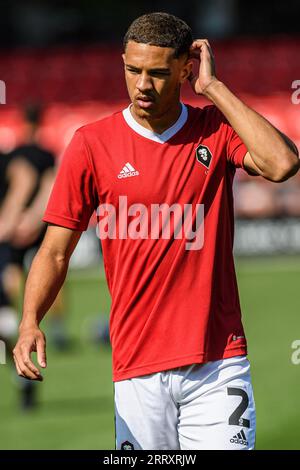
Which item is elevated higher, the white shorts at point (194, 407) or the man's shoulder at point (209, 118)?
the man's shoulder at point (209, 118)

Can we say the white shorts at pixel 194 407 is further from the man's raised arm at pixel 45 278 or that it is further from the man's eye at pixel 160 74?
the man's eye at pixel 160 74

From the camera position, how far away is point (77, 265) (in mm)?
19516

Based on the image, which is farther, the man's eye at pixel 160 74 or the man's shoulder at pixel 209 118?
the man's shoulder at pixel 209 118

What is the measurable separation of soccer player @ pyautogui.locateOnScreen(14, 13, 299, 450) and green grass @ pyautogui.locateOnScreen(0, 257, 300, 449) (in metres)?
3.11

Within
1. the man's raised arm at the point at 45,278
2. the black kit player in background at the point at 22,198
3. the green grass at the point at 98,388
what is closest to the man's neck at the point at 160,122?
the man's raised arm at the point at 45,278

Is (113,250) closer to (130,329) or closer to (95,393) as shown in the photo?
(130,329)

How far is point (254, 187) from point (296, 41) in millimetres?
9257

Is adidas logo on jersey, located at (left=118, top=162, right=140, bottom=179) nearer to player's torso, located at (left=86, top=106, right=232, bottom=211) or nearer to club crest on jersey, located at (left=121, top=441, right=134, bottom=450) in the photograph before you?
player's torso, located at (left=86, top=106, right=232, bottom=211)

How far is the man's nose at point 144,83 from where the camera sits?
4619 millimetres

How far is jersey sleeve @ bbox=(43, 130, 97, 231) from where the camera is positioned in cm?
476

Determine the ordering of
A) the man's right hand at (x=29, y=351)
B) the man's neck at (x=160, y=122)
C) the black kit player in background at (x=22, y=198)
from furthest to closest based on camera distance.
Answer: the black kit player in background at (x=22, y=198)
the man's neck at (x=160, y=122)
the man's right hand at (x=29, y=351)

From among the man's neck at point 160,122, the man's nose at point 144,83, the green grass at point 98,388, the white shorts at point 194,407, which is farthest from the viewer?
the green grass at point 98,388

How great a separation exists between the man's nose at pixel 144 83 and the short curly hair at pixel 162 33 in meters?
0.15
